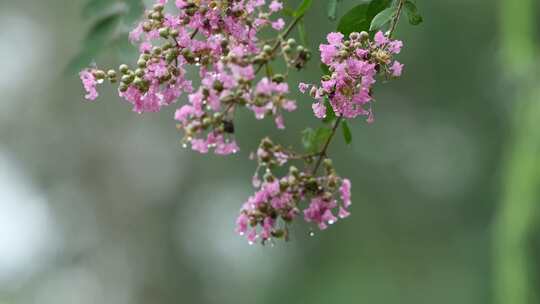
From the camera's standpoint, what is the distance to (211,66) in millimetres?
1301

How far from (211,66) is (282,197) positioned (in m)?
0.19

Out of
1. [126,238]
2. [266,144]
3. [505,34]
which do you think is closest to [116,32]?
[266,144]

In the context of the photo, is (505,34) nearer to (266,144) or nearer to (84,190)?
(266,144)

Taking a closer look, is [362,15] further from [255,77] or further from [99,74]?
[99,74]

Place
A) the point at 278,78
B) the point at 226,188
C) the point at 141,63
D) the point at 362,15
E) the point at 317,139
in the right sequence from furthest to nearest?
the point at 226,188
the point at 317,139
the point at 362,15
the point at 141,63
the point at 278,78

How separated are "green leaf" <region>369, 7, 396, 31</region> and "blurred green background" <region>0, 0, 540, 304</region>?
510 centimetres

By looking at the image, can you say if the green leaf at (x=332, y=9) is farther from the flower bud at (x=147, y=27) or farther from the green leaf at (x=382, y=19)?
the flower bud at (x=147, y=27)

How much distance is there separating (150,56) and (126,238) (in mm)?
7029

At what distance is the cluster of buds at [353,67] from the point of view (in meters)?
1.26

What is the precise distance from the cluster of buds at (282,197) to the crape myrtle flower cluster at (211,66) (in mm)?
69

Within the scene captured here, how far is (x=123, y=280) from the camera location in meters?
8.24

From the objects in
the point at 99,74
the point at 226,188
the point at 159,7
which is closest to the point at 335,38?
the point at 159,7

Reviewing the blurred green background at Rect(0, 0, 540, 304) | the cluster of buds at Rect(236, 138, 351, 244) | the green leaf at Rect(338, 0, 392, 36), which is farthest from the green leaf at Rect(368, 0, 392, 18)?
the blurred green background at Rect(0, 0, 540, 304)

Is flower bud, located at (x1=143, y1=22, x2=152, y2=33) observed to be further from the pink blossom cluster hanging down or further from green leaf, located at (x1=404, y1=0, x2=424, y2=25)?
green leaf, located at (x1=404, y1=0, x2=424, y2=25)
